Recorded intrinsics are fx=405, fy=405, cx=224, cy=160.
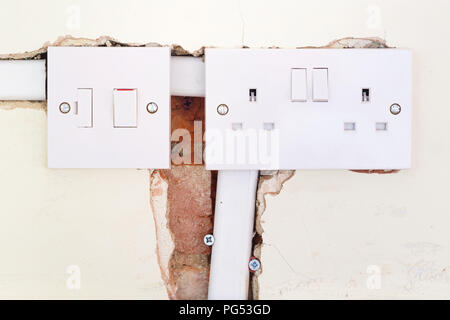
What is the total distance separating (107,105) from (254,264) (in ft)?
1.06

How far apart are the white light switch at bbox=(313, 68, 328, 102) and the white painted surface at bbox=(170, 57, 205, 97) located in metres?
0.16

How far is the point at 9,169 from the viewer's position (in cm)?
61

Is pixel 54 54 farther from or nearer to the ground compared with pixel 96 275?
farther from the ground

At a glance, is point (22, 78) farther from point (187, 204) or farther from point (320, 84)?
point (320, 84)

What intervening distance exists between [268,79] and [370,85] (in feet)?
0.47

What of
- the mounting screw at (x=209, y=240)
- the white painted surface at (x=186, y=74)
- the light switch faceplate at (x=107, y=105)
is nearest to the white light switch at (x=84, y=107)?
the light switch faceplate at (x=107, y=105)

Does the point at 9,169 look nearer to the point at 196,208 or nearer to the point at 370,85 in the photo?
the point at 196,208

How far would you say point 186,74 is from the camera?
0.59 m

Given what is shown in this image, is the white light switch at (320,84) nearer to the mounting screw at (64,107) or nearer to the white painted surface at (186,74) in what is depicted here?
the white painted surface at (186,74)

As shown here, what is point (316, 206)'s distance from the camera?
A: 0.62 meters

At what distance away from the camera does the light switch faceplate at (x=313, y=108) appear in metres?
0.56

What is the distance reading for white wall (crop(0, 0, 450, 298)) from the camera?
1.95 feet

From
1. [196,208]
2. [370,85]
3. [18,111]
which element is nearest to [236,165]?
[196,208]
